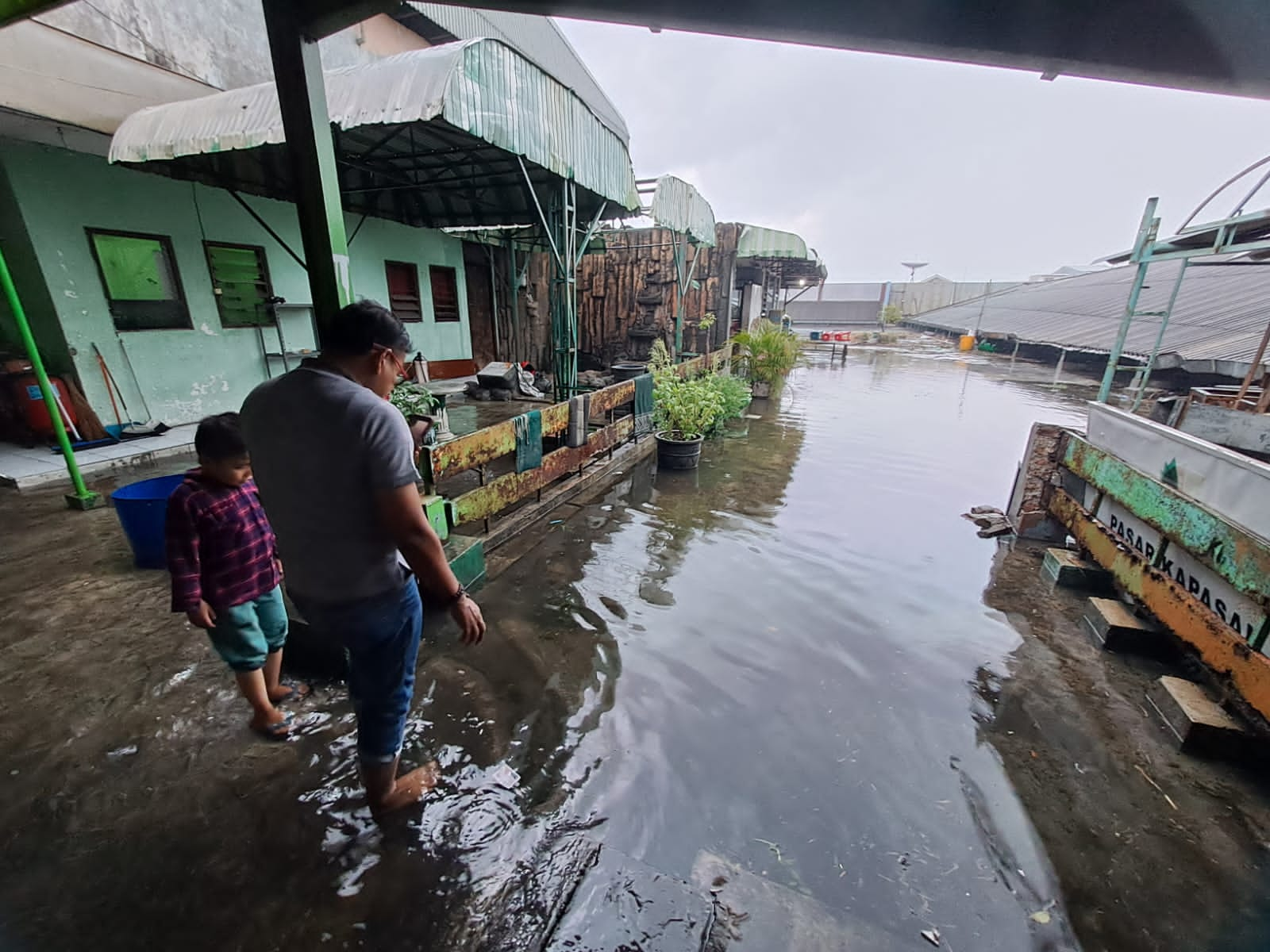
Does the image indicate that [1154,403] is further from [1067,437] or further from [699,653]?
[699,653]

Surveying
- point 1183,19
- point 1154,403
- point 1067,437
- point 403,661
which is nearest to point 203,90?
point 403,661

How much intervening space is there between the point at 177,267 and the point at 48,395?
3578 mm

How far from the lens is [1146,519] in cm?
333

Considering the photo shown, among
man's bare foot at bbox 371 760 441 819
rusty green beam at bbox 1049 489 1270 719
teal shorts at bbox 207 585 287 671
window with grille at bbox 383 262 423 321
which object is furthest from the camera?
window with grille at bbox 383 262 423 321

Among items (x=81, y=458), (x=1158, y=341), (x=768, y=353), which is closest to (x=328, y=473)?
(x=81, y=458)

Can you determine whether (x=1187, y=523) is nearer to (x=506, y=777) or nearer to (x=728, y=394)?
(x=506, y=777)

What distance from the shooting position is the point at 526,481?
4.77 metres

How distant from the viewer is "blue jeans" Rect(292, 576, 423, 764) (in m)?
1.66

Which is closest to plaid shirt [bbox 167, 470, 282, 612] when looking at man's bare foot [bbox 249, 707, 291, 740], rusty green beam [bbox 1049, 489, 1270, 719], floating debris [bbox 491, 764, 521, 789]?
man's bare foot [bbox 249, 707, 291, 740]

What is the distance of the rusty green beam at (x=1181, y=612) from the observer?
241 cm

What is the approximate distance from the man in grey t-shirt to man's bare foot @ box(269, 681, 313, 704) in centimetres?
112

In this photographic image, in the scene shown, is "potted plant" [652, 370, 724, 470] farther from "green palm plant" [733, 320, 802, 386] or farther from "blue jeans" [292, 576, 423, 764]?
"blue jeans" [292, 576, 423, 764]

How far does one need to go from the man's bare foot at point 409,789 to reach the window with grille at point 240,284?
8.03 metres

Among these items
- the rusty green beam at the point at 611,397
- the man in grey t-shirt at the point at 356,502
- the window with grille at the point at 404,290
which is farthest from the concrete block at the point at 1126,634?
the window with grille at the point at 404,290
